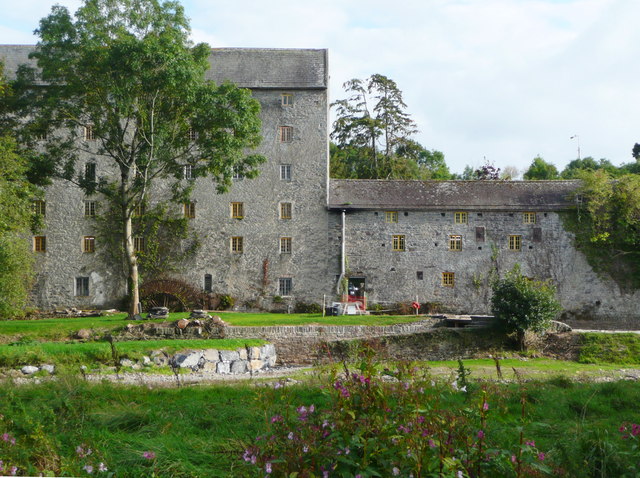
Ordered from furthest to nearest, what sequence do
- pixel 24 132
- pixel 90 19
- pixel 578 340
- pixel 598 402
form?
pixel 24 132
pixel 90 19
pixel 578 340
pixel 598 402

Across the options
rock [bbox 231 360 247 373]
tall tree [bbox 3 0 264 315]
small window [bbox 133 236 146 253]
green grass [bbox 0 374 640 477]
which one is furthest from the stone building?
green grass [bbox 0 374 640 477]

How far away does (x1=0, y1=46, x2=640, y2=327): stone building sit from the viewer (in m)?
32.4

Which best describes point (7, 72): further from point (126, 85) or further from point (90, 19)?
point (126, 85)

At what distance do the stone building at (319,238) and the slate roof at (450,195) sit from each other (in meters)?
0.09

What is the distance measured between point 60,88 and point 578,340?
22717mm

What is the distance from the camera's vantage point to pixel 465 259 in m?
32.7

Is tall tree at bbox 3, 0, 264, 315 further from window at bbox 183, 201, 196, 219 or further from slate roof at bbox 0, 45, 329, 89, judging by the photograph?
slate roof at bbox 0, 45, 329, 89

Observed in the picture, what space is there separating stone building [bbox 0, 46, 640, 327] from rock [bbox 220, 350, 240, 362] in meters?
13.1

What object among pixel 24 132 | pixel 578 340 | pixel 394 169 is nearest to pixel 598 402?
pixel 578 340

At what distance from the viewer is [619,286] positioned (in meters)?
32.0

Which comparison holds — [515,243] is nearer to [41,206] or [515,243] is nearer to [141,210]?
[141,210]

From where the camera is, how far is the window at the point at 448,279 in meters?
32.5

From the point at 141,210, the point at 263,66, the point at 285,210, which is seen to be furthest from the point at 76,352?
the point at 263,66

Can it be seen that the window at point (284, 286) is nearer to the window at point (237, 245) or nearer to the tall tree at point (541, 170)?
the window at point (237, 245)
